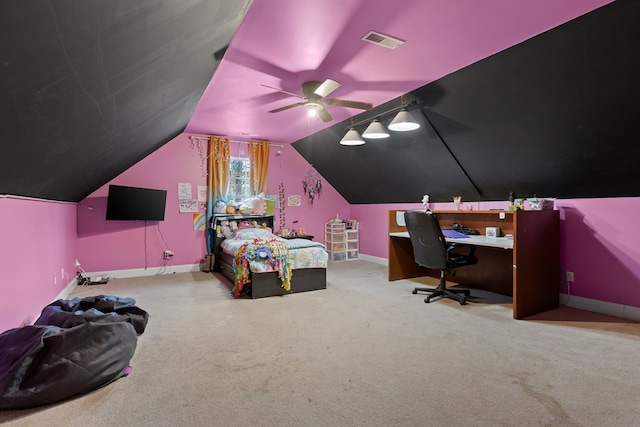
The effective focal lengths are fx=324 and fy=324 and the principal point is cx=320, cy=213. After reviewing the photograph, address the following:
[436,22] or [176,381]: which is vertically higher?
[436,22]

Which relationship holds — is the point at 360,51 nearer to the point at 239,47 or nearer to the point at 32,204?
the point at 239,47

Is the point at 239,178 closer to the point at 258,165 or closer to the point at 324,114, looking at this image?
the point at 258,165

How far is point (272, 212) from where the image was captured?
649cm

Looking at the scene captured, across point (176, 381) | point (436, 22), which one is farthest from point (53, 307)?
point (436, 22)

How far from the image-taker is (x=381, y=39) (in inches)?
101

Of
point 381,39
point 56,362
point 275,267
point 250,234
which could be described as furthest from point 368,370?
point 250,234

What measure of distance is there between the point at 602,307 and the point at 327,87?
3.72 m

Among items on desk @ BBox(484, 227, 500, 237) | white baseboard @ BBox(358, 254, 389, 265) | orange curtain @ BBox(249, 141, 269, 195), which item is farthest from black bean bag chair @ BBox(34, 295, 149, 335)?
white baseboard @ BBox(358, 254, 389, 265)

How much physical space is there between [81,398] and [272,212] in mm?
4683

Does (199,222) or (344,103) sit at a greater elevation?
(344,103)

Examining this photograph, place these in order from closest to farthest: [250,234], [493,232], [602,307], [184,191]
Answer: [602,307], [493,232], [250,234], [184,191]

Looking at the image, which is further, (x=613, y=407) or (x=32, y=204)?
(x=32, y=204)

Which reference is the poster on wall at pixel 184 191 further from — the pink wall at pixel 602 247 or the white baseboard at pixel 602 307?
the white baseboard at pixel 602 307

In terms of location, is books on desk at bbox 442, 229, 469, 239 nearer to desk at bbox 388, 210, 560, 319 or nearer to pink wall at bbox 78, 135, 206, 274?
desk at bbox 388, 210, 560, 319
